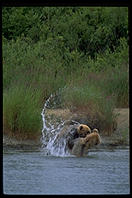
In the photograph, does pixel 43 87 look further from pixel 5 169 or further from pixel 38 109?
pixel 5 169

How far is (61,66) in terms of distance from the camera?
16.0m

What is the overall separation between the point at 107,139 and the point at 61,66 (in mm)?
3850

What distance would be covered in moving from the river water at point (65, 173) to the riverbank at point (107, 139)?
0.71 m

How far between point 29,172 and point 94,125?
4.39m

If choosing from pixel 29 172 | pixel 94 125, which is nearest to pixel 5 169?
pixel 29 172

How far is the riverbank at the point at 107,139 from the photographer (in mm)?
11750

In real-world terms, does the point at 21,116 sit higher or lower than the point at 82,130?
higher

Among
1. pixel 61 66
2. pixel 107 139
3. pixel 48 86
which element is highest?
pixel 61 66

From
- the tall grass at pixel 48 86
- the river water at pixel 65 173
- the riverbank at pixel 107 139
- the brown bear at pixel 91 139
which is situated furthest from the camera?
the tall grass at pixel 48 86

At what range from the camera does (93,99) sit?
13273mm

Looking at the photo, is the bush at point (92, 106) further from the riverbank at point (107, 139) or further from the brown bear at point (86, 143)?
the brown bear at point (86, 143)

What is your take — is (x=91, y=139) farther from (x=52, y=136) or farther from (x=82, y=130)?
(x=52, y=136)

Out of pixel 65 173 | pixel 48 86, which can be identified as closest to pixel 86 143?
pixel 65 173

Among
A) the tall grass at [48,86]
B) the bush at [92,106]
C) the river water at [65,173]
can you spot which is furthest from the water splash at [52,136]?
the bush at [92,106]
